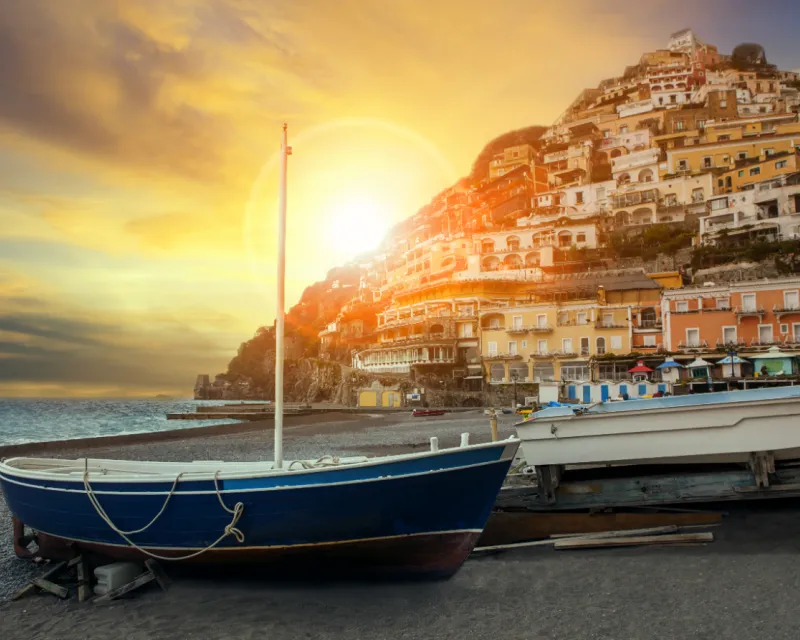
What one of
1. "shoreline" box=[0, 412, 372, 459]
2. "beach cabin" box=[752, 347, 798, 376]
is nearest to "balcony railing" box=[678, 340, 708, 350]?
"beach cabin" box=[752, 347, 798, 376]

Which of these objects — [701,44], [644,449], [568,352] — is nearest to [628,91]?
[701,44]

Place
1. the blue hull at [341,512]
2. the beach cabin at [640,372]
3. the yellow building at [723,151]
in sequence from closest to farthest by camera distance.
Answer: the blue hull at [341,512] < the beach cabin at [640,372] < the yellow building at [723,151]

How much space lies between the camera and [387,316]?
255 ft

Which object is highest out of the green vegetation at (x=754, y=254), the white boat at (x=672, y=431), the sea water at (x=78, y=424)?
the green vegetation at (x=754, y=254)

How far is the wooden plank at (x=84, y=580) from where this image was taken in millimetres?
6711

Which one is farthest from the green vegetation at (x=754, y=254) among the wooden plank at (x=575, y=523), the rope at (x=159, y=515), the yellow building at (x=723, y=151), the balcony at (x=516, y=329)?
the rope at (x=159, y=515)

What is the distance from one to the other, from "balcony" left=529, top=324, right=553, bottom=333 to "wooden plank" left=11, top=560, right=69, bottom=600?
163 ft

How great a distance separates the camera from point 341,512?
6.47 meters

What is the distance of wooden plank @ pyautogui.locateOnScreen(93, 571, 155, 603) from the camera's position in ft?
21.6

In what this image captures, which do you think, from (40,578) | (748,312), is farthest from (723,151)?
(40,578)

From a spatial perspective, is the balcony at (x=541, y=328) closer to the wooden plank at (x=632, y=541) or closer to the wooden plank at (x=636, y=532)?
the wooden plank at (x=636, y=532)

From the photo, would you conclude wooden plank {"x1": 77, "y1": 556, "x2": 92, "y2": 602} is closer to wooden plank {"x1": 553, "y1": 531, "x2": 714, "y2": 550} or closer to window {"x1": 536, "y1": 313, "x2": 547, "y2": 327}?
wooden plank {"x1": 553, "y1": 531, "x2": 714, "y2": 550}

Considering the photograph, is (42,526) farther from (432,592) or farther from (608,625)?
(608,625)

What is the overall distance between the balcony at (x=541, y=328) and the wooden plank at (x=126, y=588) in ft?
162
